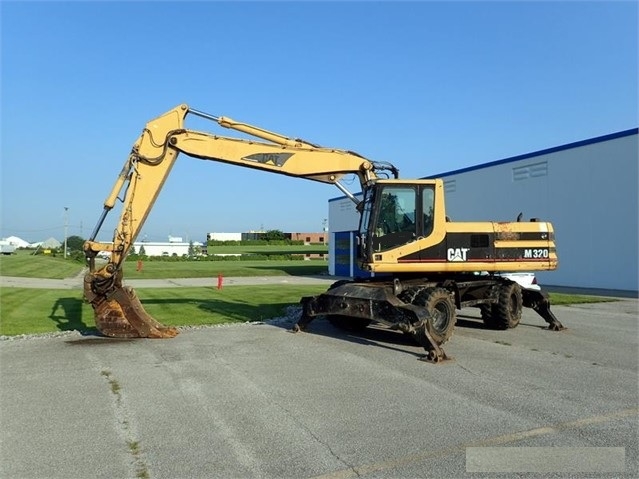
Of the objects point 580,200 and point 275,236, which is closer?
point 580,200

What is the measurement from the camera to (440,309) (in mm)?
10477

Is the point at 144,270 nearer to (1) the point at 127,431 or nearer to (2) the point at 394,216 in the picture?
(2) the point at 394,216

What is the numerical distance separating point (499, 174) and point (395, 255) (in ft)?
64.7

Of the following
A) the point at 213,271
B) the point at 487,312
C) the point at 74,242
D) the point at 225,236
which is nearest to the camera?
the point at 487,312

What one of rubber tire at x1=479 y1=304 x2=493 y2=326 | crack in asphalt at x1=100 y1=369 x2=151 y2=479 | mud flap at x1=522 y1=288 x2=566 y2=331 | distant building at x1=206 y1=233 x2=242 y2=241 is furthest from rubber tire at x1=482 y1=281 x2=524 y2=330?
distant building at x1=206 y1=233 x2=242 y2=241

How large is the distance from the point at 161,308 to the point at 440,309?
9.01 m

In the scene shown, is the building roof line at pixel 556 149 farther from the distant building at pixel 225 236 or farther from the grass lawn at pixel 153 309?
the distant building at pixel 225 236

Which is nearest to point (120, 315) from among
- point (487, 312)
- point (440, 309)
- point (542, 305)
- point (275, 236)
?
point (440, 309)

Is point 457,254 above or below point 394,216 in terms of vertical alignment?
below

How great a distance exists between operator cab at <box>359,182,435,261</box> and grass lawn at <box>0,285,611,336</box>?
481 cm

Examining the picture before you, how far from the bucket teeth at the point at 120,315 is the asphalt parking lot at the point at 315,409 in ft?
0.89

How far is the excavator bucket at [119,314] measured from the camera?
408 inches

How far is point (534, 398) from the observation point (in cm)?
667

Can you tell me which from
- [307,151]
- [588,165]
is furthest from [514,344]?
[588,165]
